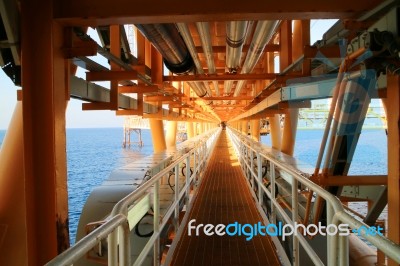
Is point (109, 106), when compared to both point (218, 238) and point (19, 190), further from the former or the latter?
point (218, 238)

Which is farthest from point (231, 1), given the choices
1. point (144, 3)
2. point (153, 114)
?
point (153, 114)

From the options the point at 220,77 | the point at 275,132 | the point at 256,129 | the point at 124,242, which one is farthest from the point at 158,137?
the point at 256,129

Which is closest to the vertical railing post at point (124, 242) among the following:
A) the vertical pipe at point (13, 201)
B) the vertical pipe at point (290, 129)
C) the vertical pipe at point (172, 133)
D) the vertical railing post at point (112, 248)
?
the vertical railing post at point (112, 248)

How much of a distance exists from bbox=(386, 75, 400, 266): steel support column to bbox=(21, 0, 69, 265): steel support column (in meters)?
2.40

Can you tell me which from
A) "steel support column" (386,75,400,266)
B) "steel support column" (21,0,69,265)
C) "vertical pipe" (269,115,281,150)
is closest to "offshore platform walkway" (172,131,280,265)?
"steel support column" (386,75,400,266)

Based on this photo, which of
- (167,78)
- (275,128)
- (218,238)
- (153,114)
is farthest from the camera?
(275,128)

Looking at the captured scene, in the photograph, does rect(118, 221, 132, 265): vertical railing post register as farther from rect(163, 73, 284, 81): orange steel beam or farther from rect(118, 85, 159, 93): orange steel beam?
rect(163, 73, 284, 81): orange steel beam

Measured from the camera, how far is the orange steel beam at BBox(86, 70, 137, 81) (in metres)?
3.50

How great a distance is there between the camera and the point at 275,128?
→ 33.2ft

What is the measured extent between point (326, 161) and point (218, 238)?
143 centimetres

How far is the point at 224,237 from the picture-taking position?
384 cm

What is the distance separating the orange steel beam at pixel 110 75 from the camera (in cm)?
350

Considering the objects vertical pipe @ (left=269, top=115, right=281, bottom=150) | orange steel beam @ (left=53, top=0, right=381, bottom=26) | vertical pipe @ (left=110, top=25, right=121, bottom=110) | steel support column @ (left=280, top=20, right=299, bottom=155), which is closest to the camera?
orange steel beam @ (left=53, top=0, right=381, bottom=26)

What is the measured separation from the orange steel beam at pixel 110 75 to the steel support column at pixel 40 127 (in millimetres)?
1020
